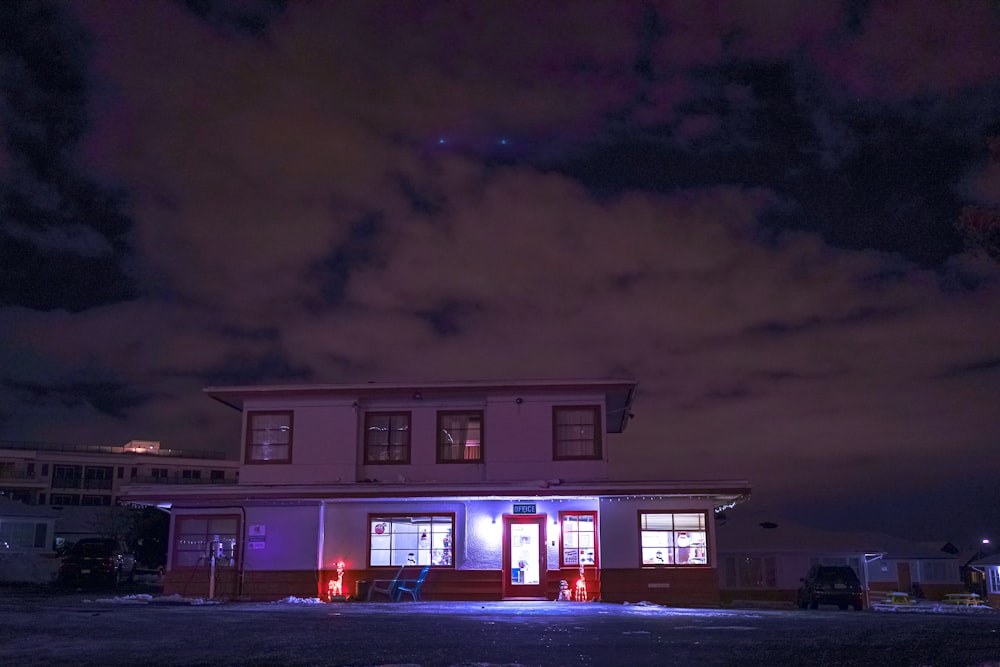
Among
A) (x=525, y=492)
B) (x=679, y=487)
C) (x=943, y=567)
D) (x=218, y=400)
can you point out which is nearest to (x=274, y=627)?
(x=525, y=492)

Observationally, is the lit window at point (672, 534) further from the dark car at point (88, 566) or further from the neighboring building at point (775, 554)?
the dark car at point (88, 566)

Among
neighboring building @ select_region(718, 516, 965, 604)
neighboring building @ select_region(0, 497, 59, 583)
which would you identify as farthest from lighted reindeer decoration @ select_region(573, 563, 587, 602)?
neighboring building @ select_region(0, 497, 59, 583)

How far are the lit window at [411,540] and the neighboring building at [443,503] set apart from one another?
0.12 feet

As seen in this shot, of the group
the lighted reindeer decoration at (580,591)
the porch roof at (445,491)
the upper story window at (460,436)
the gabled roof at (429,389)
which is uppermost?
the gabled roof at (429,389)

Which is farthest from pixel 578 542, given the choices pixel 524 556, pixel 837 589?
pixel 837 589

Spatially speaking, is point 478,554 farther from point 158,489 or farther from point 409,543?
point 158,489

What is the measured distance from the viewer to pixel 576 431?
2675 centimetres

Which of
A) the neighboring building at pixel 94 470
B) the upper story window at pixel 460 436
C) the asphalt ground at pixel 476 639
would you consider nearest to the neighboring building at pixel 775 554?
the upper story window at pixel 460 436

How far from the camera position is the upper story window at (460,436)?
27047mm

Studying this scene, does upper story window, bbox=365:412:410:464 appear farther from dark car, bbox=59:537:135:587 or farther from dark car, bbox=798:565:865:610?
dark car, bbox=798:565:865:610

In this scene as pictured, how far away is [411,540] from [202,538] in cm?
617

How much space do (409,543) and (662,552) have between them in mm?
7010

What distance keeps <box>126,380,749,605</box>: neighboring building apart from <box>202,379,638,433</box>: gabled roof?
5 cm

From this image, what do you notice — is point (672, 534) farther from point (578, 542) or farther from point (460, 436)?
point (460, 436)
